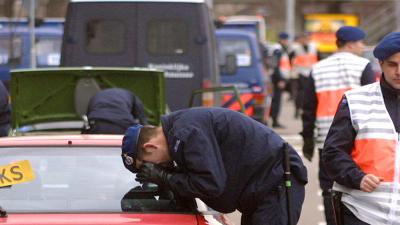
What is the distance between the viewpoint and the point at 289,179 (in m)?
5.50

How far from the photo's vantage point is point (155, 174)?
5.26 metres

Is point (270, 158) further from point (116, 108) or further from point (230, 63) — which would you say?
point (230, 63)

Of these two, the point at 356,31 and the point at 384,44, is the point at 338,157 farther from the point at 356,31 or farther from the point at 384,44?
the point at 356,31

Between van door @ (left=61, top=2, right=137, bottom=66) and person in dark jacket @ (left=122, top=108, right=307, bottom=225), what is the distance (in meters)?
7.73

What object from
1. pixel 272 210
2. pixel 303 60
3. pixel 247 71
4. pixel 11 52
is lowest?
pixel 303 60

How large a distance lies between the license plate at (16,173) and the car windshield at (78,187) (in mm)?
22

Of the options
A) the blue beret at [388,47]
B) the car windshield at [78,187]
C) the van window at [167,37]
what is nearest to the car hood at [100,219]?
the car windshield at [78,187]

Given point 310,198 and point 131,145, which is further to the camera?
point 310,198

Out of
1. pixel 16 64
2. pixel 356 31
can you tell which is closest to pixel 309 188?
pixel 356 31

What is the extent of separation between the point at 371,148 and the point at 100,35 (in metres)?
8.03

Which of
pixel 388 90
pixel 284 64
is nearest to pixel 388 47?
pixel 388 90

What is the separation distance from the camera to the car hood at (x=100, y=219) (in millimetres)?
5051

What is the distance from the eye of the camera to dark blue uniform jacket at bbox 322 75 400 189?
5.62 meters

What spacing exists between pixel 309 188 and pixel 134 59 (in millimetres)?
2518
